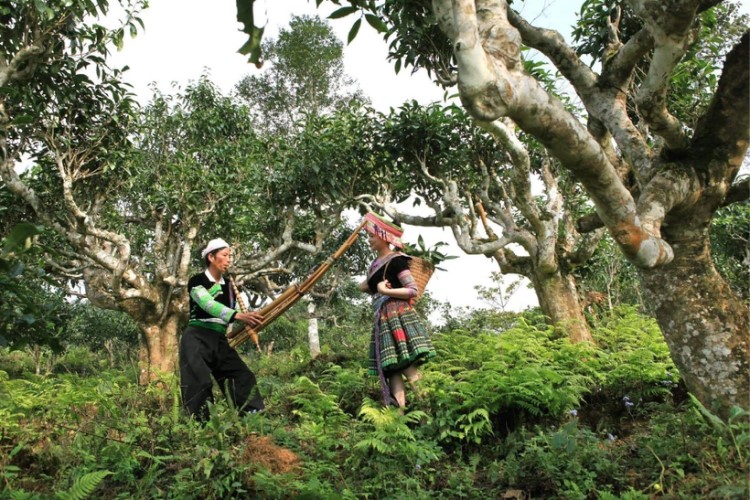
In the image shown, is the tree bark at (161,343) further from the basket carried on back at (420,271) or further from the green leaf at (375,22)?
the green leaf at (375,22)

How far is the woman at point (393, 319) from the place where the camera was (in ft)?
18.8

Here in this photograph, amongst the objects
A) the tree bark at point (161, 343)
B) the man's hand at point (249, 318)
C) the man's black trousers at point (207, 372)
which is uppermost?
the tree bark at point (161, 343)

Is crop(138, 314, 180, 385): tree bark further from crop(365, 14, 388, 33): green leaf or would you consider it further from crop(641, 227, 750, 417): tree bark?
crop(365, 14, 388, 33): green leaf

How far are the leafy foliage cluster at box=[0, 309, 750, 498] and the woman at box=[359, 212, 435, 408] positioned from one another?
1.08 feet

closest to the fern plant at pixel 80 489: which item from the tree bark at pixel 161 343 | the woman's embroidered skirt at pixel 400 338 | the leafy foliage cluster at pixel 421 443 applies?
the leafy foliage cluster at pixel 421 443

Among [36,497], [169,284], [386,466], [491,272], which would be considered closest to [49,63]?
[169,284]

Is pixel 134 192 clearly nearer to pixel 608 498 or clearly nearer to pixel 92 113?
pixel 92 113

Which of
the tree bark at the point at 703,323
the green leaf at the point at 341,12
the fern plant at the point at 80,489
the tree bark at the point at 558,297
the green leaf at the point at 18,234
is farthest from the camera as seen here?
the tree bark at the point at 558,297

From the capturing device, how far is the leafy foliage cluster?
362 cm

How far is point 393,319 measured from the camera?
19.1ft

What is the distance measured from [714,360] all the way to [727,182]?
4.64 ft

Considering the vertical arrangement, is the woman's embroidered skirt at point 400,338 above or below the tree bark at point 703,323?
above

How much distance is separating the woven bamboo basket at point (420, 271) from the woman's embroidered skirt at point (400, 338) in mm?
487

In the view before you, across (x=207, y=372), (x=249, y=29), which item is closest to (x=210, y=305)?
(x=207, y=372)
